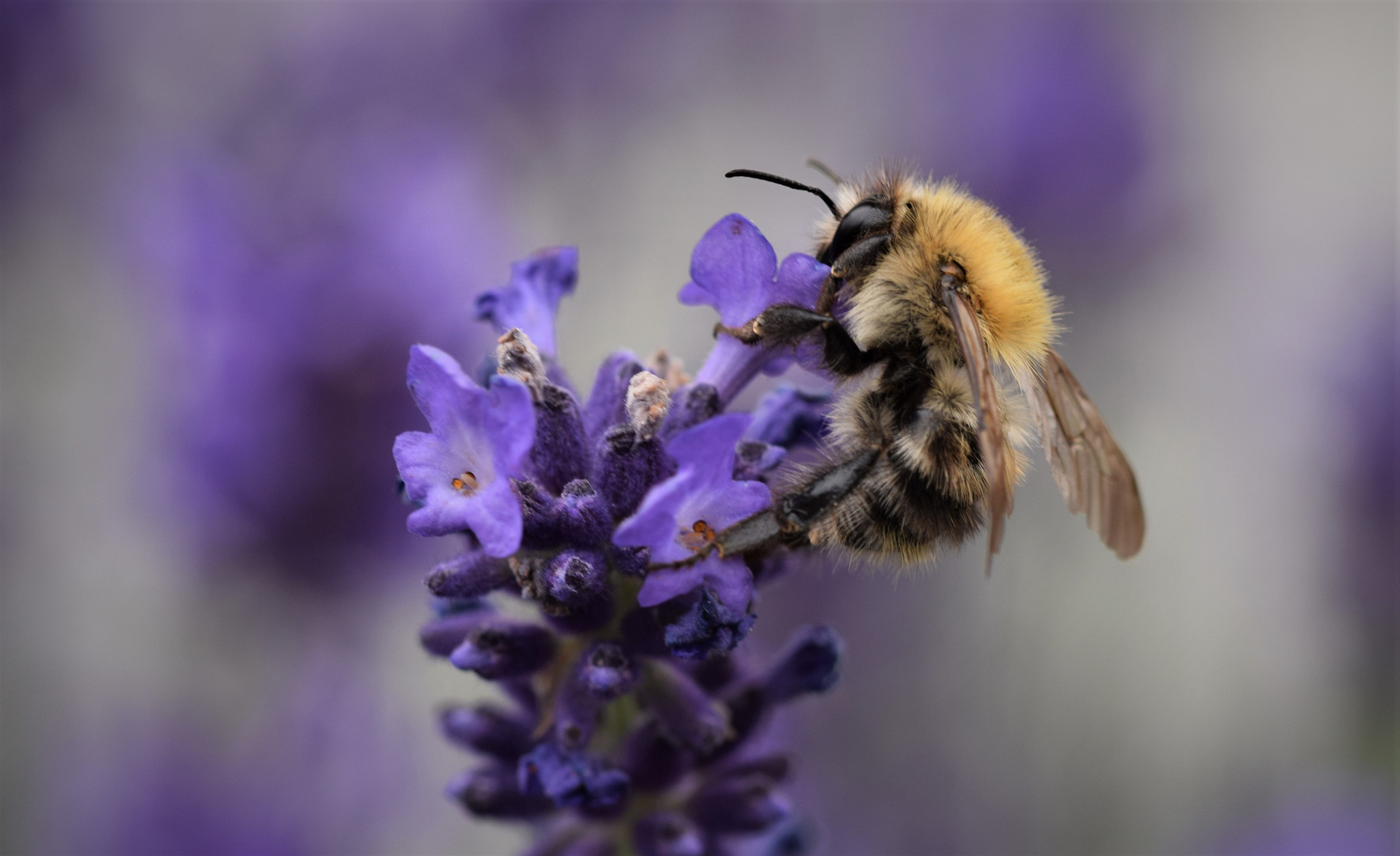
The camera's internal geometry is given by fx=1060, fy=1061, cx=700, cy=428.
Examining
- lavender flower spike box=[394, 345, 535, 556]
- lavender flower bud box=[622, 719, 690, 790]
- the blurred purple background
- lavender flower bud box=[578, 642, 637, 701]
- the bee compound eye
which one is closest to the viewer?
lavender flower spike box=[394, 345, 535, 556]

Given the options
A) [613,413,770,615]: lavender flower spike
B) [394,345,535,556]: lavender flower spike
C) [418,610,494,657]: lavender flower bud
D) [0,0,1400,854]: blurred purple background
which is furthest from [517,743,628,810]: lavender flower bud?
[0,0,1400,854]: blurred purple background

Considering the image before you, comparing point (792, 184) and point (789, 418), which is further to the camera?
point (789, 418)

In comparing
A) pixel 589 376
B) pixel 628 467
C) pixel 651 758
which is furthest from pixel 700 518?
pixel 589 376

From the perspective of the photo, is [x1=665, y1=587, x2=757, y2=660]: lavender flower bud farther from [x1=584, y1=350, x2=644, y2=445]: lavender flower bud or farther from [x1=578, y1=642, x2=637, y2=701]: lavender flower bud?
[x1=584, y1=350, x2=644, y2=445]: lavender flower bud

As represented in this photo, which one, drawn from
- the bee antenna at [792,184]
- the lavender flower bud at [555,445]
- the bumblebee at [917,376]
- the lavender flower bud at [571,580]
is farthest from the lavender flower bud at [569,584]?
the bee antenna at [792,184]

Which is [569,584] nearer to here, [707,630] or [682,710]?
[707,630]

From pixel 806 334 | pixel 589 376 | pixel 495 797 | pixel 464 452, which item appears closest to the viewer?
pixel 464 452
